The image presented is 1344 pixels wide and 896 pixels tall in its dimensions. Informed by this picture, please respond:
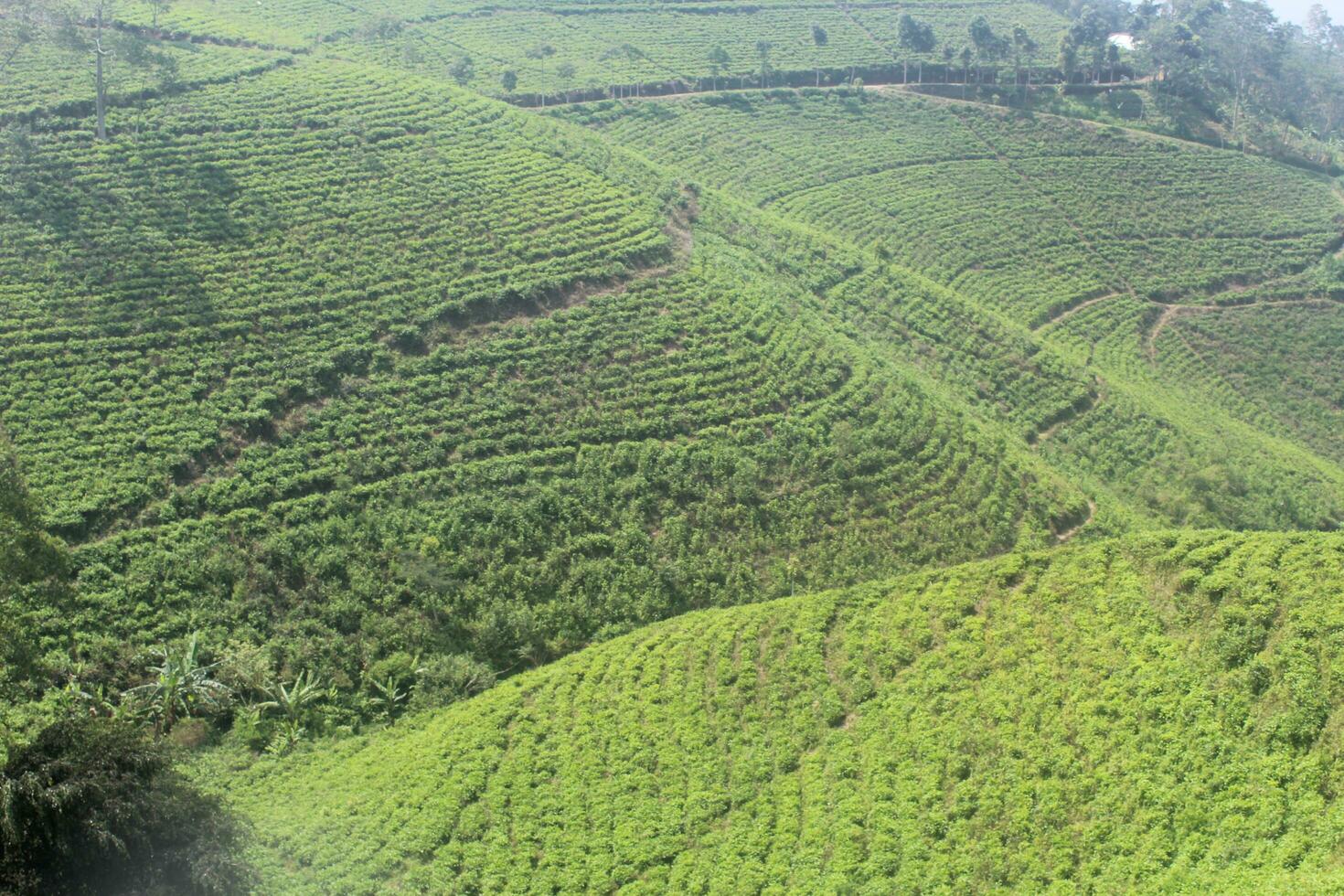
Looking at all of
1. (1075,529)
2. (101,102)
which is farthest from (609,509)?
(101,102)

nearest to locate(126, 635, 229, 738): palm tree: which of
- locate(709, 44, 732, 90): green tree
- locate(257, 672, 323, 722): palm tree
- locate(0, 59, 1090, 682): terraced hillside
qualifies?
locate(257, 672, 323, 722): palm tree

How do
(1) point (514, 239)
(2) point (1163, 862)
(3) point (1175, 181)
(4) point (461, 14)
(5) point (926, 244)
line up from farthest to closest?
1. (4) point (461, 14)
2. (3) point (1175, 181)
3. (5) point (926, 244)
4. (1) point (514, 239)
5. (2) point (1163, 862)

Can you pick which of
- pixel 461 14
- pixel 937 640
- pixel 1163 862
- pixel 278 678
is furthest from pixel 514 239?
pixel 461 14

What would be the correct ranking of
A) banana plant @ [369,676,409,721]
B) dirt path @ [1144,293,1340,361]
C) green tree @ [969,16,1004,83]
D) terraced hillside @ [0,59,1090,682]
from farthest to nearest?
1. green tree @ [969,16,1004,83]
2. dirt path @ [1144,293,1340,361]
3. terraced hillside @ [0,59,1090,682]
4. banana plant @ [369,676,409,721]

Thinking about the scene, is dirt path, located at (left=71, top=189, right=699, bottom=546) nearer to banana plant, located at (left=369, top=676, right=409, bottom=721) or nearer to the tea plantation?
the tea plantation

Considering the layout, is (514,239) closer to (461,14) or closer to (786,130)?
(786,130)

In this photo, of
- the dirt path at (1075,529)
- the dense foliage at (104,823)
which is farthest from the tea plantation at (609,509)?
the dirt path at (1075,529)
